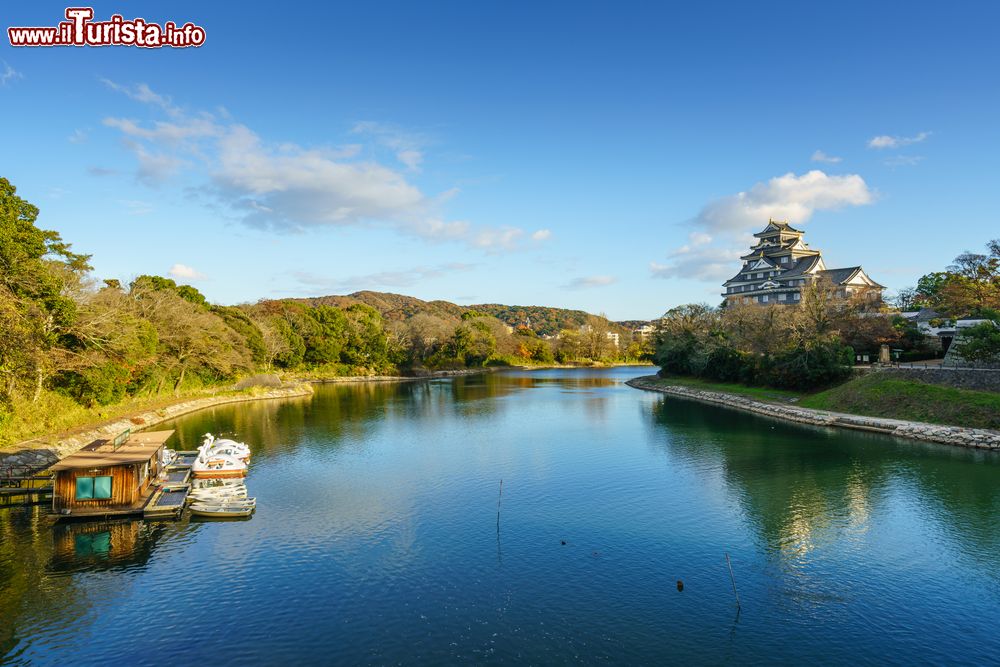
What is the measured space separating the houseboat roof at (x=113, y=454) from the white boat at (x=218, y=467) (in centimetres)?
196

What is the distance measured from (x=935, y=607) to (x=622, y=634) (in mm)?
7974

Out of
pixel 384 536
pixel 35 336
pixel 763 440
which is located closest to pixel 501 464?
pixel 384 536

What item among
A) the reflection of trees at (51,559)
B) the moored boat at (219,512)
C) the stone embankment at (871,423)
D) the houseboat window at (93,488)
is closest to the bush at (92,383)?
the reflection of trees at (51,559)

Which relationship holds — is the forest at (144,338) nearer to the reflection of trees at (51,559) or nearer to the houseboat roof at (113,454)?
the houseboat roof at (113,454)

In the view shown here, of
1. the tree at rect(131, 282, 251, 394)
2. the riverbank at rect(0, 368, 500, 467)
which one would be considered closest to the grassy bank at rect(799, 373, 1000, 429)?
the riverbank at rect(0, 368, 500, 467)

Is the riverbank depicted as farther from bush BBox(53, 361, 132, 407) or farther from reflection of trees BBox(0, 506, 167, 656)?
reflection of trees BBox(0, 506, 167, 656)

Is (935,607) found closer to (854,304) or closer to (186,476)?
(186,476)

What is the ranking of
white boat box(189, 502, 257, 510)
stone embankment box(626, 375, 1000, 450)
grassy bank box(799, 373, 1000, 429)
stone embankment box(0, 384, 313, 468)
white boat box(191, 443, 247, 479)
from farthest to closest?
grassy bank box(799, 373, 1000, 429), stone embankment box(626, 375, 1000, 450), stone embankment box(0, 384, 313, 468), white boat box(191, 443, 247, 479), white boat box(189, 502, 257, 510)

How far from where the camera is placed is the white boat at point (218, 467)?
25656mm

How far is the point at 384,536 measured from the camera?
19.1 metres

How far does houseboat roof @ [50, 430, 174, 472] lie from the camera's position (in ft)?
68.2

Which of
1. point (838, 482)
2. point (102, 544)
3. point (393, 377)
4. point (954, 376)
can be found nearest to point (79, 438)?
point (102, 544)

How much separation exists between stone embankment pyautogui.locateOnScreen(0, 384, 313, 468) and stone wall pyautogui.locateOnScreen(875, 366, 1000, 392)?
2053 inches

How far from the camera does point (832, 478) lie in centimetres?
2597
